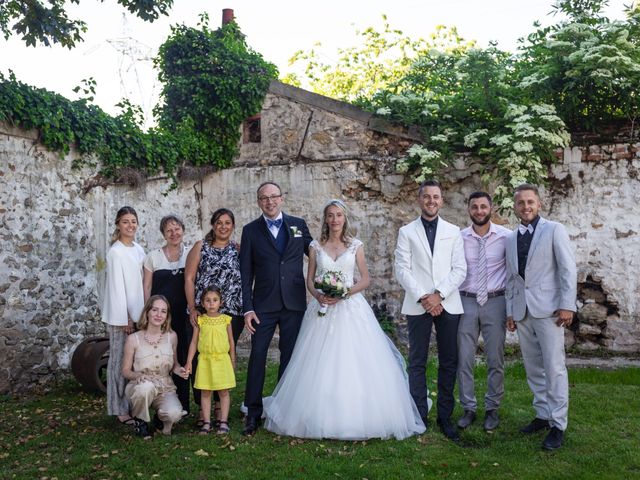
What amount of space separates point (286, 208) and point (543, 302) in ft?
18.3

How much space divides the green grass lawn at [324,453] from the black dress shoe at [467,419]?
0.06 meters

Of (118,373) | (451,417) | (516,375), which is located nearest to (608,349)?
(516,375)

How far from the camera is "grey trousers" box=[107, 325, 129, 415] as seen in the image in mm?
5395

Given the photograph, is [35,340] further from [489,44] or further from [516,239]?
[489,44]

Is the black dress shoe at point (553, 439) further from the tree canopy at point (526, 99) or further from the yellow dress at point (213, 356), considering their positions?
the tree canopy at point (526, 99)

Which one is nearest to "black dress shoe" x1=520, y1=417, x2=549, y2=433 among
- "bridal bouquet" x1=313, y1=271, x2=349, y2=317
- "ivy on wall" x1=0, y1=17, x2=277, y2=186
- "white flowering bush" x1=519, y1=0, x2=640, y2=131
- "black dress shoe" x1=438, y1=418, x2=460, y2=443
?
"black dress shoe" x1=438, y1=418, x2=460, y2=443

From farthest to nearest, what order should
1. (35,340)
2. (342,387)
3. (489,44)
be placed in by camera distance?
(489,44) → (35,340) → (342,387)

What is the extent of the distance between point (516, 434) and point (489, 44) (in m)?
6.34

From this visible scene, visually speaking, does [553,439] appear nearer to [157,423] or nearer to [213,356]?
[213,356]

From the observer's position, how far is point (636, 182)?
830cm

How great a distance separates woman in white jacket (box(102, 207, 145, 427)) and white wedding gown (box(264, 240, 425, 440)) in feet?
4.31

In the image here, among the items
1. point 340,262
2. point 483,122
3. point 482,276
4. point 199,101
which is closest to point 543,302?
point 482,276

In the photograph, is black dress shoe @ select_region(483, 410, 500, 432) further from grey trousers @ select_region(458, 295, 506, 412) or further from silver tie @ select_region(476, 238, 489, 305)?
silver tie @ select_region(476, 238, 489, 305)

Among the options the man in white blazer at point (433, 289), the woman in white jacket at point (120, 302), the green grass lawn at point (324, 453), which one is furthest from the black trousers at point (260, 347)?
the woman in white jacket at point (120, 302)
